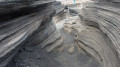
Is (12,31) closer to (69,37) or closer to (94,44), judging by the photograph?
(94,44)

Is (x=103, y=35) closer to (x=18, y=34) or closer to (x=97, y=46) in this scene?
(x=97, y=46)

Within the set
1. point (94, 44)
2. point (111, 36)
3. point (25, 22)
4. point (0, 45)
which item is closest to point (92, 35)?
point (94, 44)

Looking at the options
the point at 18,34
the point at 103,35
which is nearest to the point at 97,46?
the point at 103,35

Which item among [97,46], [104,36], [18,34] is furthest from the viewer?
[97,46]

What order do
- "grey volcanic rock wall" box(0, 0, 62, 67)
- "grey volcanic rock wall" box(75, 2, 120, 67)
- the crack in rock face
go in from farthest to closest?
the crack in rock face
"grey volcanic rock wall" box(75, 2, 120, 67)
"grey volcanic rock wall" box(0, 0, 62, 67)

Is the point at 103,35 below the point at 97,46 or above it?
above

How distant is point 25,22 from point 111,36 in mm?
1886

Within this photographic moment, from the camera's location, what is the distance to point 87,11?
4.39 m

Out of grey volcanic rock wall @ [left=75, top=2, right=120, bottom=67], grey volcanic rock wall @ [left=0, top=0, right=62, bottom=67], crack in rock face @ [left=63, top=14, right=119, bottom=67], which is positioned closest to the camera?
grey volcanic rock wall @ [left=0, top=0, right=62, bottom=67]

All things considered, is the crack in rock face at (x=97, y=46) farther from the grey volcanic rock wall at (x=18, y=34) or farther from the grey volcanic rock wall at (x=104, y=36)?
the grey volcanic rock wall at (x=18, y=34)

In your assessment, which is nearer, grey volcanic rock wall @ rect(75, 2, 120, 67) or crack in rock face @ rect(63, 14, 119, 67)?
grey volcanic rock wall @ rect(75, 2, 120, 67)

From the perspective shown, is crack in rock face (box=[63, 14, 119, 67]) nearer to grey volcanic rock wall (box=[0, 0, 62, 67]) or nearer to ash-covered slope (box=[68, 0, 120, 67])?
ash-covered slope (box=[68, 0, 120, 67])

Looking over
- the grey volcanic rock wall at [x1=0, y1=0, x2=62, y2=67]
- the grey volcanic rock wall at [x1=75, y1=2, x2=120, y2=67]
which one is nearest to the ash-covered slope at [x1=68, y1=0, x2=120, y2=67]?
the grey volcanic rock wall at [x1=75, y1=2, x2=120, y2=67]

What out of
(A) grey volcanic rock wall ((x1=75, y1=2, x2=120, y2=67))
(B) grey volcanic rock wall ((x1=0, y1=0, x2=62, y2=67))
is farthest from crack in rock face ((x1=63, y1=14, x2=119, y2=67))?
(B) grey volcanic rock wall ((x1=0, y1=0, x2=62, y2=67))
